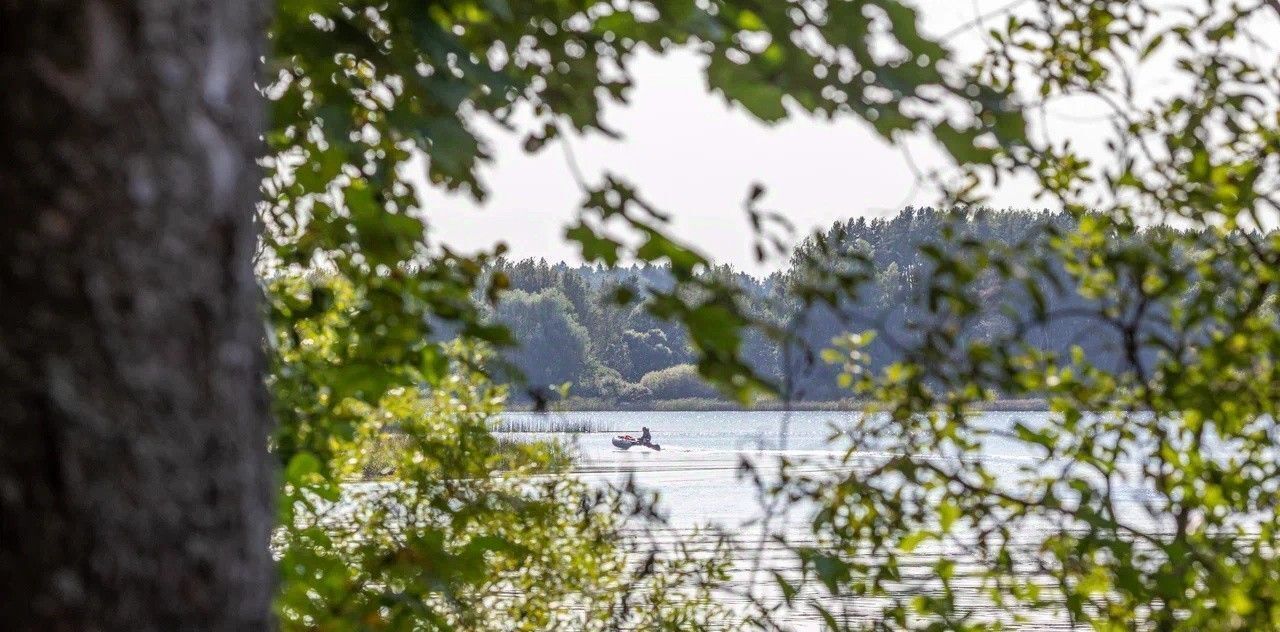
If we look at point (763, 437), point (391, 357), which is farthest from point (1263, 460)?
point (391, 357)

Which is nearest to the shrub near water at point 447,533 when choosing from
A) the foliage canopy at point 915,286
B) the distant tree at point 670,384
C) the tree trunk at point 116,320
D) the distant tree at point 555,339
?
the foliage canopy at point 915,286

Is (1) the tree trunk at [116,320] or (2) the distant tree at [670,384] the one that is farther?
(2) the distant tree at [670,384]

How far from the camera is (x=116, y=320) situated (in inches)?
22.7

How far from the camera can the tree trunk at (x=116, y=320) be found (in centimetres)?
57

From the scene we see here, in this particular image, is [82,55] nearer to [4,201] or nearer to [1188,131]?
[4,201]

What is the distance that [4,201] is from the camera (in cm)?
57

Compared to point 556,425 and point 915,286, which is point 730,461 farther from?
point 556,425

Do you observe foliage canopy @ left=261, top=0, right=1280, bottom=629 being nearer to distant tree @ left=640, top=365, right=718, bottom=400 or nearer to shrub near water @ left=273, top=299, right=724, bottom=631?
shrub near water @ left=273, top=299, right=724, bottom=631

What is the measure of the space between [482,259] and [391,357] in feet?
0.45

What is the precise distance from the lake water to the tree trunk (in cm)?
88

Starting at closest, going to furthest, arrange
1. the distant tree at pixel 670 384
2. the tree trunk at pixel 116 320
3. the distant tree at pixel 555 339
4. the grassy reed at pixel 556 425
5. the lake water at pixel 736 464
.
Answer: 1. the tree trunk at pixel 116 320
2. the lake water at pixel 736 464
3. the grassy reed at pixel 556 425
4. the distant tree at pixel 670 384
5. the distant tree at pixel 555 339

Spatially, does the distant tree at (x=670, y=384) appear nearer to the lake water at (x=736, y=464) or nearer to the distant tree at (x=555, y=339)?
the lake water at (x=736, y=464)

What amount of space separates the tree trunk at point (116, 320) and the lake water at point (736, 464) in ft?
2.87

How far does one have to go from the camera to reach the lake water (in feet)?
7.25
